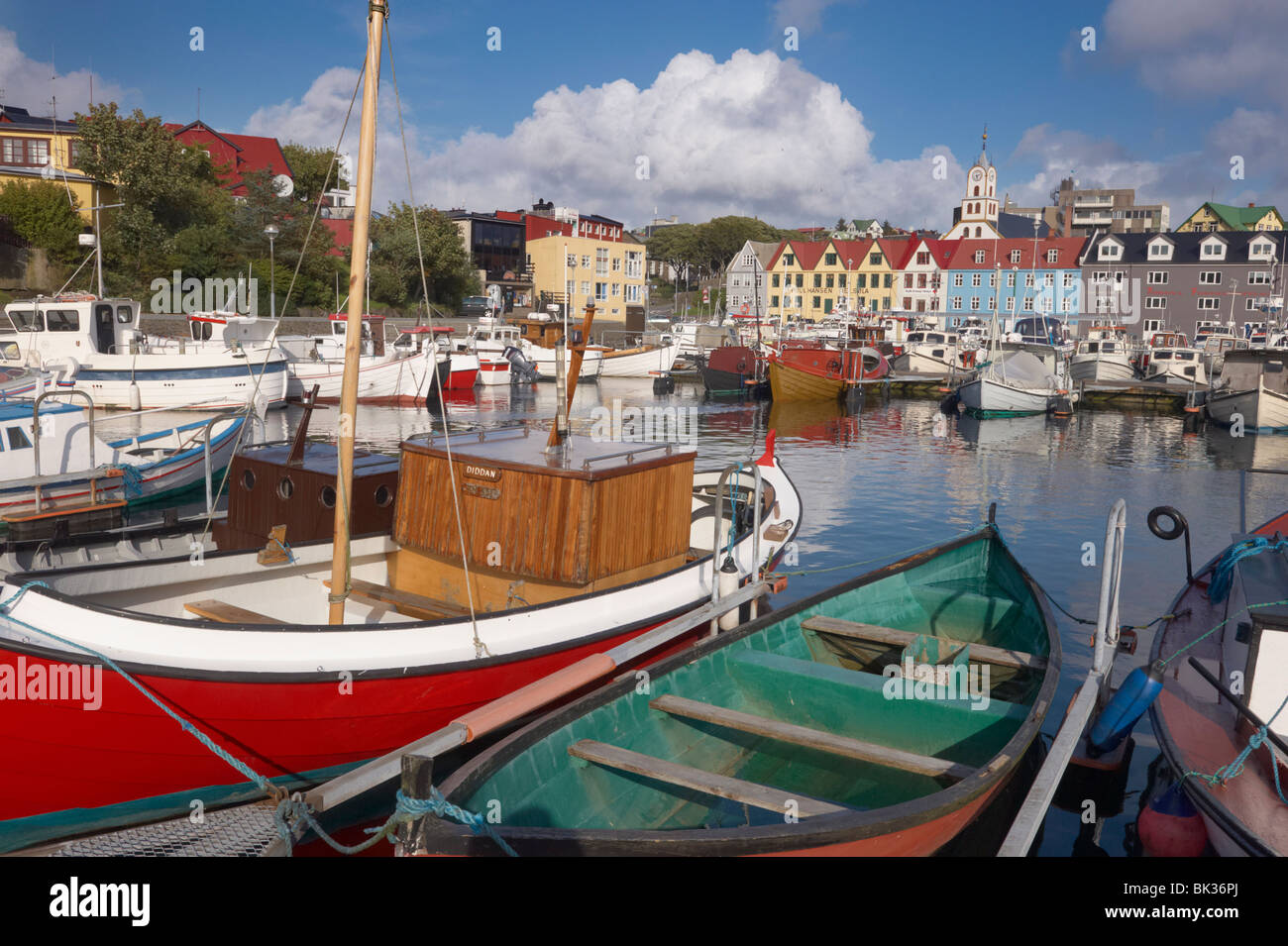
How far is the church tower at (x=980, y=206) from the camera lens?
9169 cm

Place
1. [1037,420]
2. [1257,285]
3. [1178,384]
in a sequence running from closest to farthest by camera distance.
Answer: [1037,420] < [1178,384] < [1257,285]

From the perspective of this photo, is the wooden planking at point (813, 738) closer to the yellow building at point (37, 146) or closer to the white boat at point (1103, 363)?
the white boat at point (1103, 363)

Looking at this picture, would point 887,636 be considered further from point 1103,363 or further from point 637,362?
point 1103,363

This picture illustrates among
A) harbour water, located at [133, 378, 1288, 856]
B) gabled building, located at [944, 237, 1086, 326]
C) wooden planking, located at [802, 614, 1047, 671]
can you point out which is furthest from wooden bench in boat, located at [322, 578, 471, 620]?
gabled building, located at [944, 237, 1086, 326]

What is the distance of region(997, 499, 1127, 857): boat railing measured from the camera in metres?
5.53

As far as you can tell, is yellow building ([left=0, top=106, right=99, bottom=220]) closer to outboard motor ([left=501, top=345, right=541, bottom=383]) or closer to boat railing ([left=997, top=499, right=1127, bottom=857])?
outboard motor ([left=501, top=345, right=541, bottom=383])

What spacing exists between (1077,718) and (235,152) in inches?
2738

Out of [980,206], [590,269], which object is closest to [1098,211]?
[980,206]

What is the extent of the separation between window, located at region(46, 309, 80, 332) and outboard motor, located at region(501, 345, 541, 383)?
25006mm

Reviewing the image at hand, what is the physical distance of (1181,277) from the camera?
81188 millimetres
